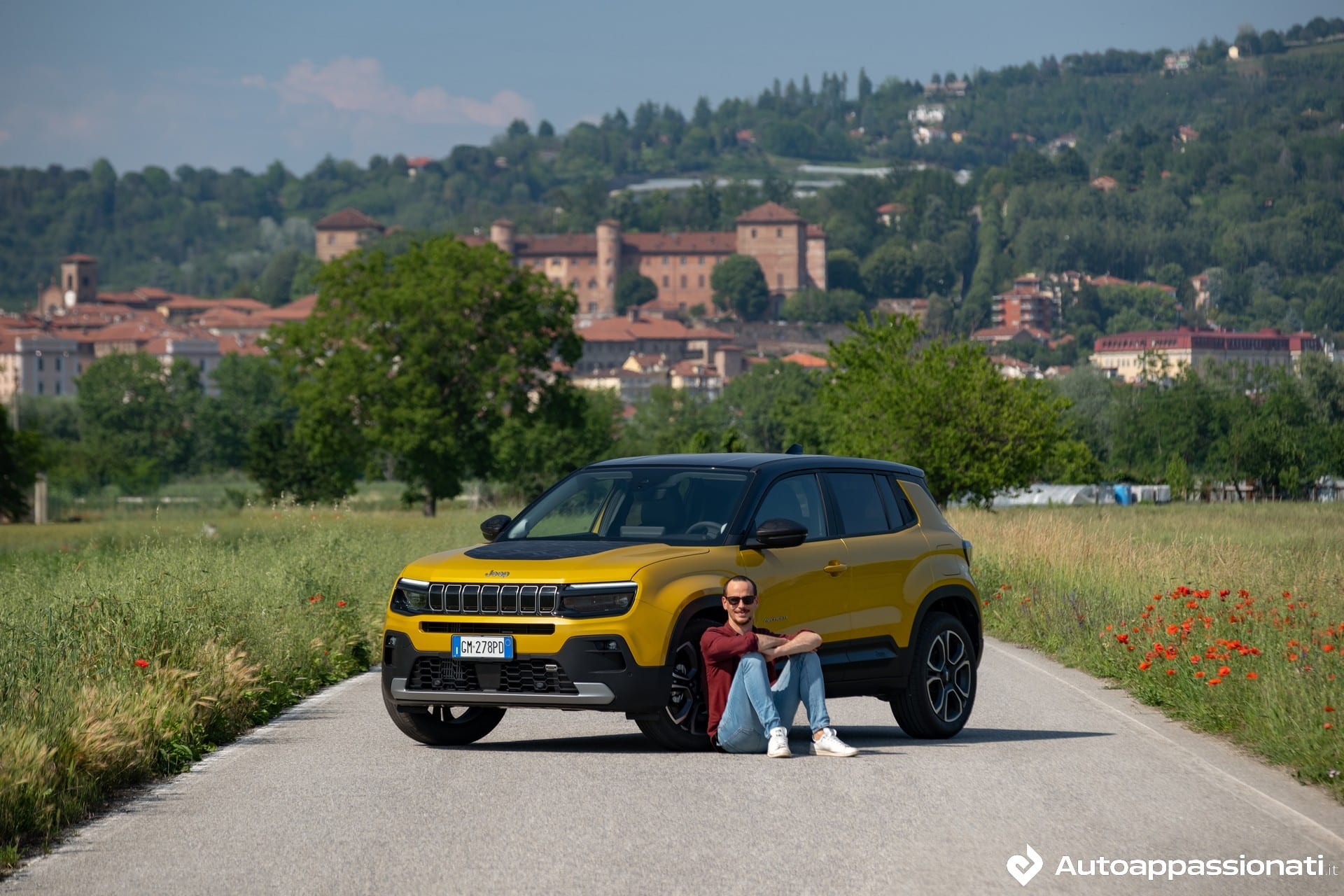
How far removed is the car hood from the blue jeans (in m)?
0.74

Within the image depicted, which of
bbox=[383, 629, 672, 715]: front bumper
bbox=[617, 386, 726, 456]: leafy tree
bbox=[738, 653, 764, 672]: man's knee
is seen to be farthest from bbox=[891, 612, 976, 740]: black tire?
bbox=[617, 386, 726, 456]: leafy tree

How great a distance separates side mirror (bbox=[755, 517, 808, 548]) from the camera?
10.4 metres

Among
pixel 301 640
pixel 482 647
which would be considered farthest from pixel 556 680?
pixel 301 640

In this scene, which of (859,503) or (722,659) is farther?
(859,503)

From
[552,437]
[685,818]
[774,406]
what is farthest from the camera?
[774,406]

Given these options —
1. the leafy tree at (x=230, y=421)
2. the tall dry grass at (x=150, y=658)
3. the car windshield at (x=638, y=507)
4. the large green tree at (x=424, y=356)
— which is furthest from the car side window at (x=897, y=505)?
the leafy tree at (x=230, y=421)

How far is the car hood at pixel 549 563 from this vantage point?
1005cm

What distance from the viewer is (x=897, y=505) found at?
39.2ft

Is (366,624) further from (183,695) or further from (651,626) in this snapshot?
(651,626)

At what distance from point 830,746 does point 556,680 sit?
1.49 meters

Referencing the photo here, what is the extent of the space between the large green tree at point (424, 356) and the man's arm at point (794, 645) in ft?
212

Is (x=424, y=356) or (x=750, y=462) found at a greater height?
(x=750, y=462)

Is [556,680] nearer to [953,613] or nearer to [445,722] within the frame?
[445,722]

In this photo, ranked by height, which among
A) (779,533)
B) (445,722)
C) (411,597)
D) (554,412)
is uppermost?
(779,533)
